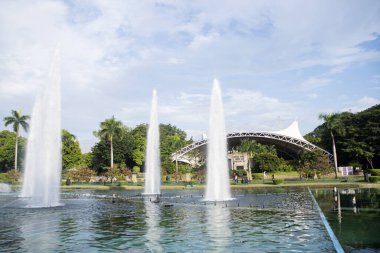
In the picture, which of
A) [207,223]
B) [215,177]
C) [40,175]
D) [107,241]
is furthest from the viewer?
[215,177]

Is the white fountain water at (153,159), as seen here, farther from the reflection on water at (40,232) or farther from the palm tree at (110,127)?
the palm tree at (110,127)

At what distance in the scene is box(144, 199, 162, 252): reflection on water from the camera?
13.2 meters

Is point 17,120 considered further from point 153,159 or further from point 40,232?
point 40,232

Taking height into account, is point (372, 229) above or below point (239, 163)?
below

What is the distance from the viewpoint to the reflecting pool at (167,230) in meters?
13.0

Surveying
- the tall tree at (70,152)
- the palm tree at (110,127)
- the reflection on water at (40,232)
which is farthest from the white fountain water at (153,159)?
the tall tree at (70,152)

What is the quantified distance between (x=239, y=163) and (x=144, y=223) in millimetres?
80727

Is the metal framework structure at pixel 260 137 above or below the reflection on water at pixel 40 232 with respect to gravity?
above

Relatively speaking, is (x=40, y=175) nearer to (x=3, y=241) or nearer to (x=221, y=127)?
(x=3, y=241)

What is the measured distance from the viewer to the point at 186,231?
16.0m

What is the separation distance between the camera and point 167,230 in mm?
16391

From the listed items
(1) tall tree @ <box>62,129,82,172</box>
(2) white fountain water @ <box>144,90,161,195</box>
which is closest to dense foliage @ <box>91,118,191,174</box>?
(1) tall tree @ <box>62,129,82,172</box>

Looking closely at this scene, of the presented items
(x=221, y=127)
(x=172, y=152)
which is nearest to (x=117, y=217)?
(x=221, y=127)

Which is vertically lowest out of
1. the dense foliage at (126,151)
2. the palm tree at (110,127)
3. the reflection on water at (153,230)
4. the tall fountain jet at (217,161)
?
the reflection on water at (153,230)
